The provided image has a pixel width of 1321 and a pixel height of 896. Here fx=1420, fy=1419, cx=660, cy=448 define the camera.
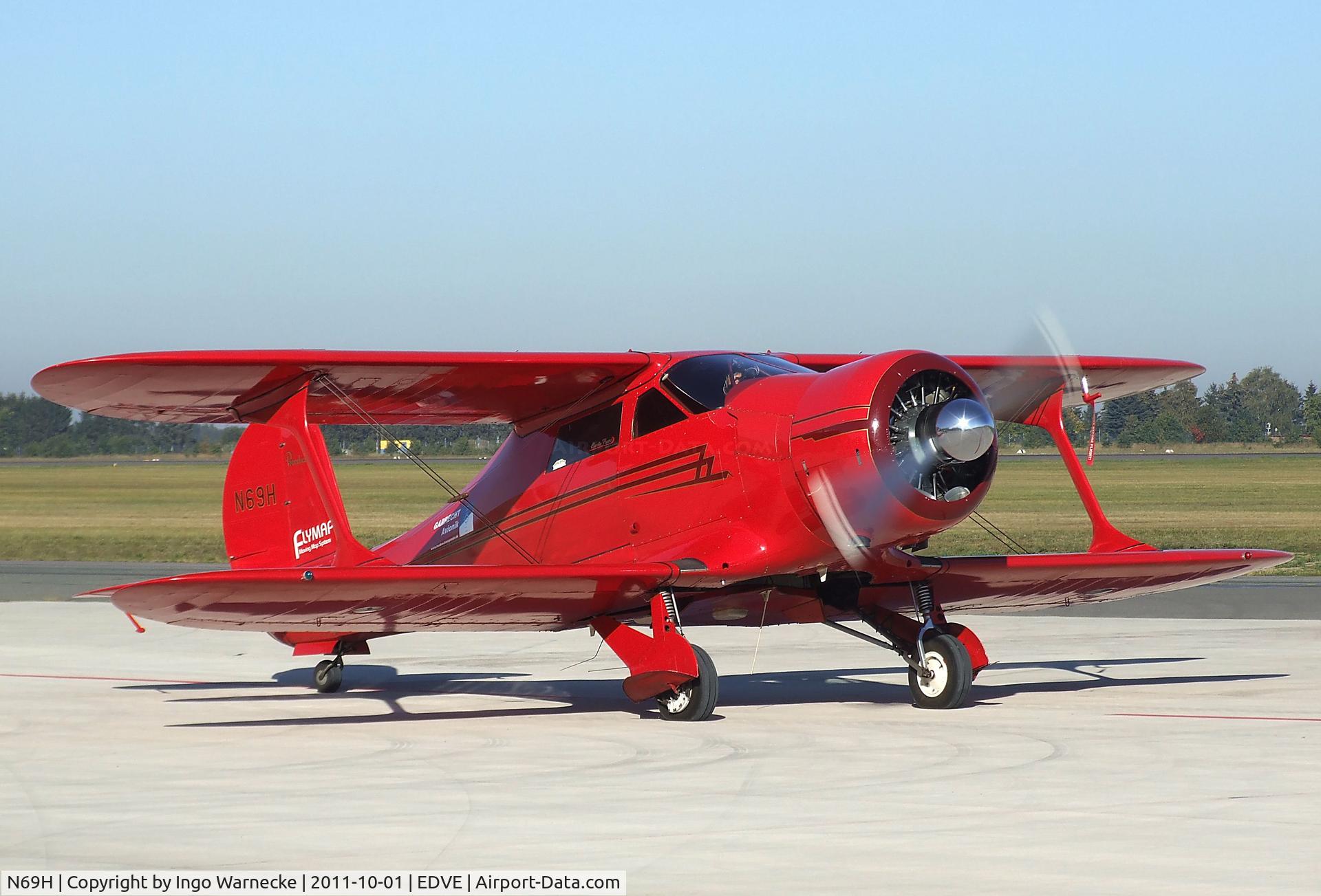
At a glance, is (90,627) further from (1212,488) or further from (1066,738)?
(1212,488)

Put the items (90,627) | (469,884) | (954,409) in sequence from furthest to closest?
(90,627), (954,409), (469,884)

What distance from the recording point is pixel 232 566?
13258 millimetres

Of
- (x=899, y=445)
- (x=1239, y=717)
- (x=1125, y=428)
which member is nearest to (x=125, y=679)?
(x=899, y=445)

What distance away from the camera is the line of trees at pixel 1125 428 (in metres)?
116

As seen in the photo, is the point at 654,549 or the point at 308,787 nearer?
the point at 308,787

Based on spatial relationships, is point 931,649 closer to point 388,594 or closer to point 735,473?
point 735,473

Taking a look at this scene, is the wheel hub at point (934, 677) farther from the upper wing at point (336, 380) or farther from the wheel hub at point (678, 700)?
the upper wing at point (336, 380)

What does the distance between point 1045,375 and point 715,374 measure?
331cm

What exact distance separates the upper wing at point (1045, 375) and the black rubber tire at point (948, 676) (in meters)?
2.42

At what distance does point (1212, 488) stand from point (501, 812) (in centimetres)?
6071

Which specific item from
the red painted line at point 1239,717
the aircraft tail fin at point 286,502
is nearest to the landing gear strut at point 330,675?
the aircraft tail fin at point 286,502

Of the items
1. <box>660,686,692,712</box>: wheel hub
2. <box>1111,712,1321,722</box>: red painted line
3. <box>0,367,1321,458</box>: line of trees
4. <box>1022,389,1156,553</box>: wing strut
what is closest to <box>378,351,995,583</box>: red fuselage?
<box>660,686,692,712</box>: wheel hub

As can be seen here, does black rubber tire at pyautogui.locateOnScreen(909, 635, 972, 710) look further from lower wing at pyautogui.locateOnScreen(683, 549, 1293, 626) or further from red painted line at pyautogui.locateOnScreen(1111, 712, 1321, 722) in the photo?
red painted line at pyautogui.locateOnScreen(1111, 712, 1321, 722)

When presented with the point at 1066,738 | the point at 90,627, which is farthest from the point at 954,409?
the point at 90,627
